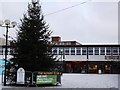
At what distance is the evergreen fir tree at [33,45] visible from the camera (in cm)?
2733

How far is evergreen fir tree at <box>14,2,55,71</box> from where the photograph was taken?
27328 millimetres

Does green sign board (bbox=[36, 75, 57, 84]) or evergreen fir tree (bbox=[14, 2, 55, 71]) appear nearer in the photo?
green sign board (bbox=[36, 75, 57, 84])

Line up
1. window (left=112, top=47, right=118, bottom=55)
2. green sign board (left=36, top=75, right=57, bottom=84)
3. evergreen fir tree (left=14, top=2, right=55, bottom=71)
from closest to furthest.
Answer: green sign board (left=36, top=75, right=57, bottom=84) < evergreen fir tree (left=14, top=2, right=55, bottom=71) < window (left=112, top=47, right=118, bottom=55)

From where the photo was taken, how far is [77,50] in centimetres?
9444

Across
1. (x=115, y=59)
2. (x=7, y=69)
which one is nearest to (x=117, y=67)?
(x=115, y=59)

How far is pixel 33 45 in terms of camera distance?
2720 cm

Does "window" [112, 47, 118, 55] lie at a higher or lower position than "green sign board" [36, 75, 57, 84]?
higher

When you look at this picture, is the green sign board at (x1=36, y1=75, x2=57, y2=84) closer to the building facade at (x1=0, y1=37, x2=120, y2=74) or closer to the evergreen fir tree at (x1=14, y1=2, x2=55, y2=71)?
the evergreen fir tree at (x1=14, y1=2, x2=55, y2=71)

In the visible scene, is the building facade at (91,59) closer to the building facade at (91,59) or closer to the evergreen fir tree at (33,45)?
the building facade at (91,59)

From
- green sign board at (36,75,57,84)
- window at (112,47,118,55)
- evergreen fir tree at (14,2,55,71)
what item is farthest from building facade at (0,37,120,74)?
green sign board at (36,75,57,84)

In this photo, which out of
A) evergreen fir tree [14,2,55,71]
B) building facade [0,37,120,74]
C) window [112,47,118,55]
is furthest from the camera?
window [112,47,118,55]

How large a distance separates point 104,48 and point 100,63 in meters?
4.28

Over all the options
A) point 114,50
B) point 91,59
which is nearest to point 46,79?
point 91,59

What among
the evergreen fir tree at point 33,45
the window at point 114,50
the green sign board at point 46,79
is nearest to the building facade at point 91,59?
the window at point 114,50
